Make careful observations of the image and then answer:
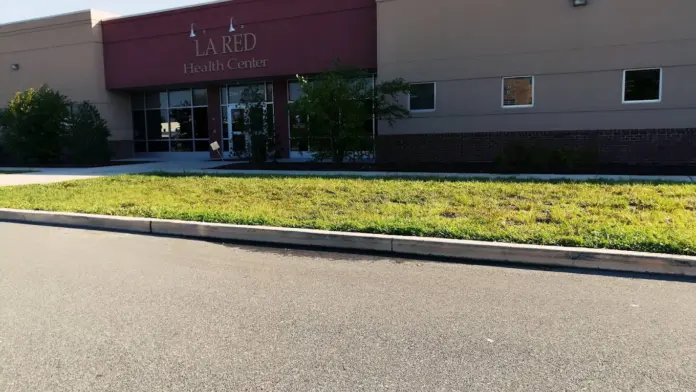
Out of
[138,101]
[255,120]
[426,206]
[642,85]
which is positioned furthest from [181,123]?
[642,85]

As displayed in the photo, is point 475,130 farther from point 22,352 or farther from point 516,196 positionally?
point 22,352

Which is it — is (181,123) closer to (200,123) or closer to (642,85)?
(200,123)

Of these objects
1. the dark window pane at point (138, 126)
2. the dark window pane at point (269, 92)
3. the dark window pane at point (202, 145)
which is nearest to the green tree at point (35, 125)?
the dark window pane at point (138, 126)

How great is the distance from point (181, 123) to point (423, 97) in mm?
12117

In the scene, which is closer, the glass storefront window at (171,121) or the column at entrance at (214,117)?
the column at entrance at (214,117)

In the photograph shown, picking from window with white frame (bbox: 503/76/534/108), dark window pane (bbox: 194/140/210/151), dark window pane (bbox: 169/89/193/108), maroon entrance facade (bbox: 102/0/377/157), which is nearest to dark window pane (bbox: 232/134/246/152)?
maroon entrance facade (bbox: 102/0/377/157)

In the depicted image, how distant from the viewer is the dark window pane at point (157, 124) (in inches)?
953

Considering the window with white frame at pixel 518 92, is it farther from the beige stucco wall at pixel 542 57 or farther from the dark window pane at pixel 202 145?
the dark window pane at pixel 202 145

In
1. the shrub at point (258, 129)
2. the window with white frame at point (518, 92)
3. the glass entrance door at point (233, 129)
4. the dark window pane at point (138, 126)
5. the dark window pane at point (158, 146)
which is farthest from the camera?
the dark window pane at point (138, 126)

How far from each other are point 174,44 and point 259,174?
34.1 ft

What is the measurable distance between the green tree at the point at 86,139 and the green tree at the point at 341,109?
30.9 feet

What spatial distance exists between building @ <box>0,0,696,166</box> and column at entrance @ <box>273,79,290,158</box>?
5 centimetres

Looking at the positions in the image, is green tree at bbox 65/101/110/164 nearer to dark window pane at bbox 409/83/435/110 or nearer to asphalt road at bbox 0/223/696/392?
dark window pane at bbox 409/83/435/110

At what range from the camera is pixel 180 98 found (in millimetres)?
23734
